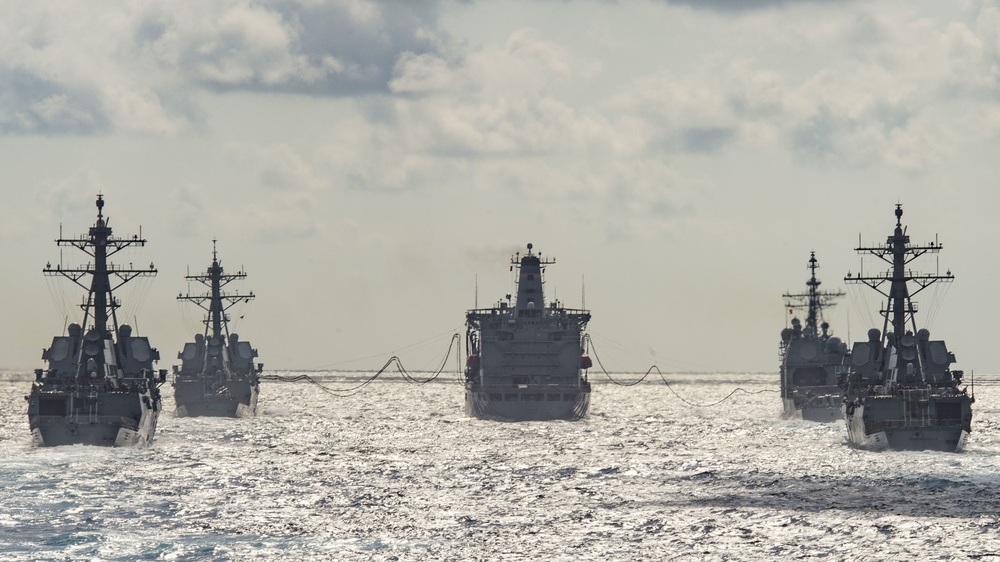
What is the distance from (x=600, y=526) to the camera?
141ft

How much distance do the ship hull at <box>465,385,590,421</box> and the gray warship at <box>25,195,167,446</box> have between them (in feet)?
92.7

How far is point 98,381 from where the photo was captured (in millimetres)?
71375

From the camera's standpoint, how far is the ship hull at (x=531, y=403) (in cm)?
10038

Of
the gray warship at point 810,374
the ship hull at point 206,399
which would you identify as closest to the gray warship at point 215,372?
the ship hull at point 206,399

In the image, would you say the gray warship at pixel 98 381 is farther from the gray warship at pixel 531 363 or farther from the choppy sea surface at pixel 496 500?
the gray warship at pixel 531 363

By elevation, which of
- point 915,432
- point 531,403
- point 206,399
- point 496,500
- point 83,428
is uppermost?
point 206,399

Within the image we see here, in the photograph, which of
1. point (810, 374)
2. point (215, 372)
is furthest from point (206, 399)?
point (810, 374)

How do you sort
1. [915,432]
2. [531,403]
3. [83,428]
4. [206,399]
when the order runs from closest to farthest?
[915,432] < [83,428] < [531,403] < [206,399]

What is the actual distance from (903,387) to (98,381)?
41.1m

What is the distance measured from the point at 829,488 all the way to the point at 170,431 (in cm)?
5036

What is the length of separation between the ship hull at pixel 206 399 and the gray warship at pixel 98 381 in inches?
1107

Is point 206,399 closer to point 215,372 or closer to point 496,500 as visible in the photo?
point 215,372

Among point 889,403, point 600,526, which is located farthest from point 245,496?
point 889,403

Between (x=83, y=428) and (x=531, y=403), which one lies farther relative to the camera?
(x=531, y=403)
